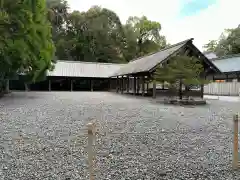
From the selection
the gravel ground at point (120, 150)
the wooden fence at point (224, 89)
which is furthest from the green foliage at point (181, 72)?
the wooden fence at point (224, 89)

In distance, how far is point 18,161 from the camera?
5.04 meters

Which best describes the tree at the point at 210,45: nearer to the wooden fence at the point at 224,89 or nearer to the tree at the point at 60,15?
the wooden fence at the point at 224,89

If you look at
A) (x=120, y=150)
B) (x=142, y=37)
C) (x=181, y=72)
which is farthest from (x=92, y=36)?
(x=120, y=150)

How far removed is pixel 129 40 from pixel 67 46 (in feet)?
35.0

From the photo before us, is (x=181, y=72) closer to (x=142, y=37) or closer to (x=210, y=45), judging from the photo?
(x=142, y=37)

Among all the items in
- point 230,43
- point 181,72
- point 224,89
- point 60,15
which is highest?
point 60,15

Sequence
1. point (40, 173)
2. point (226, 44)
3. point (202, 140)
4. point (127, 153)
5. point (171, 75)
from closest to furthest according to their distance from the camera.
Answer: point (40, 173), point (127, 153), point (202, 140), point (171, 75), point (226, 44)

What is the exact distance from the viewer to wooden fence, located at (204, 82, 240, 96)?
94.6 ft

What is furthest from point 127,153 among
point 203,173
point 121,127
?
point 121,127

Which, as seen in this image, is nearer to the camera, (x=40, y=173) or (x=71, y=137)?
(x=40, y=173)

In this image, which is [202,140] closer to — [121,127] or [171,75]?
[121,127]

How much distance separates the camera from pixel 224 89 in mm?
30391

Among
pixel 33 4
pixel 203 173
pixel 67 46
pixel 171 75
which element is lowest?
pixel 203 173

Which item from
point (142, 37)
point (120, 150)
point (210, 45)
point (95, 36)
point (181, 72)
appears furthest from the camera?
point (210, 45)
